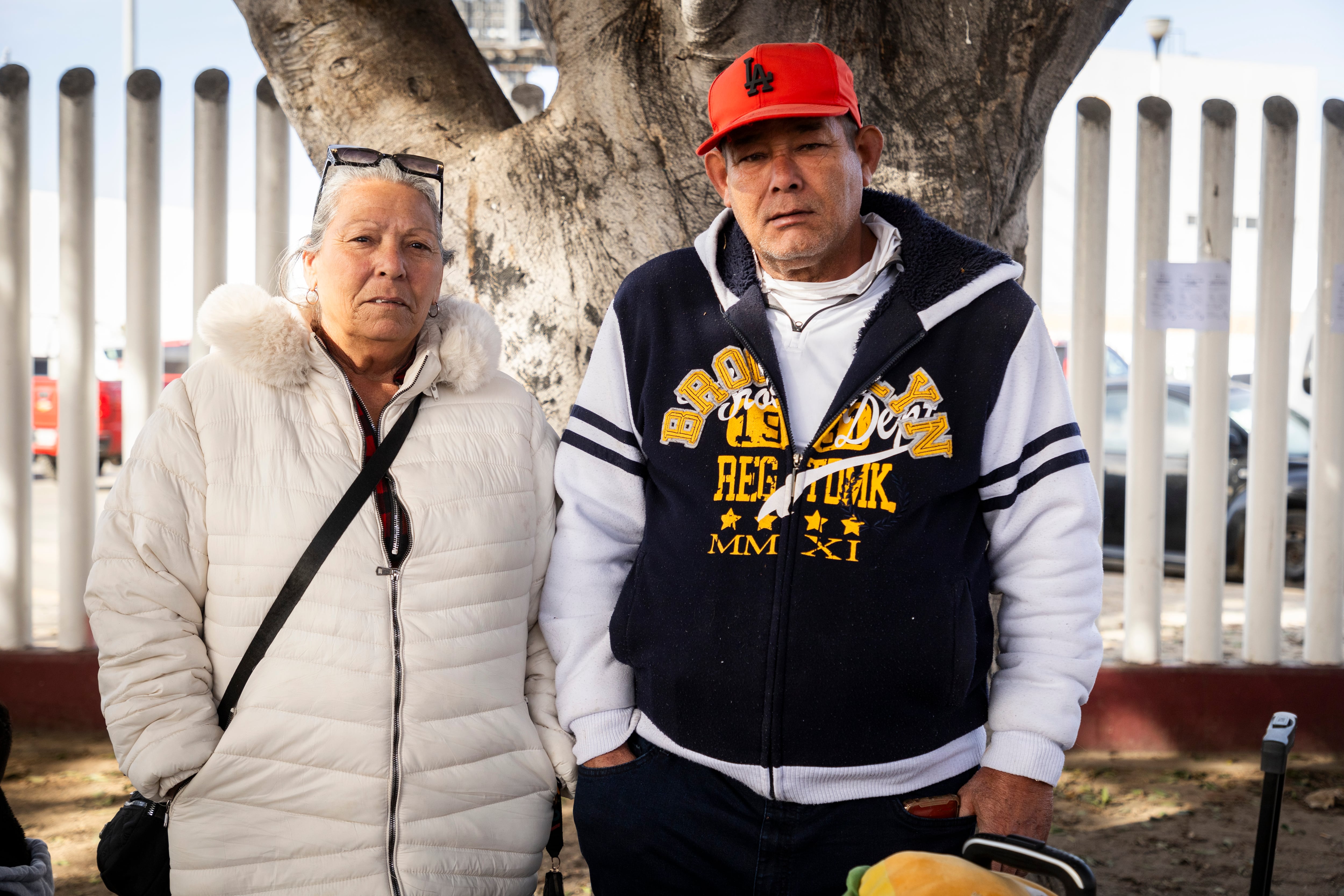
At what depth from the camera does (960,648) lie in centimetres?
197

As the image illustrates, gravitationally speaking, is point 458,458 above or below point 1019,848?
above

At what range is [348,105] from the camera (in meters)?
3.30

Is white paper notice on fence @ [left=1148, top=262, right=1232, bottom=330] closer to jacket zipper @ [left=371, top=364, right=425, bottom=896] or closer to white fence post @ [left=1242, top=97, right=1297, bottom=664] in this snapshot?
white fence post @ [left=1242, top=97, right=1297, bottom=664]

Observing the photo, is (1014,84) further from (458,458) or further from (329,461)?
(329,461)

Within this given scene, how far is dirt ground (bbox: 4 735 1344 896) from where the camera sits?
12.1 feet

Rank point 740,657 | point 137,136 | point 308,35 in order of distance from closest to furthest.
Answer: point 740,657
point 308,35
point 137,136

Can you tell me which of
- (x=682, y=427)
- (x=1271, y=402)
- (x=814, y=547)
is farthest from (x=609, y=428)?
(x=1271, y=402)

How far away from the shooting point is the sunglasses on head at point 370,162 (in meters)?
2.20

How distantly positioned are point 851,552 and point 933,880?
0.71 m

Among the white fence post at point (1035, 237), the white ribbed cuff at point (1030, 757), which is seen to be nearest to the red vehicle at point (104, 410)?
the white fence post at point (1035, 237)

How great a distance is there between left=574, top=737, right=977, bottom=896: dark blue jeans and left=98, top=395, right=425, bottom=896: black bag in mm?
676

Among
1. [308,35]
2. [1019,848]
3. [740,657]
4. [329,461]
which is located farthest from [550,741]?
[308,35]

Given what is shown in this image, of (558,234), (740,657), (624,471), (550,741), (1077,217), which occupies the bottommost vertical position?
(550,741)

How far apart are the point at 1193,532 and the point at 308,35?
4.04 meters
